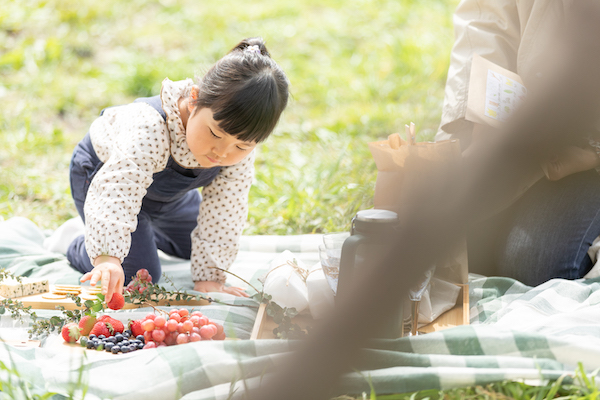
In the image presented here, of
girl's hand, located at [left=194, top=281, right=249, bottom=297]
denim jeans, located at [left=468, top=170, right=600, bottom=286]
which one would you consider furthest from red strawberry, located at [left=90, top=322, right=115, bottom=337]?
denim jeans, located at [left=468, top=170, right=600, bottom=286]

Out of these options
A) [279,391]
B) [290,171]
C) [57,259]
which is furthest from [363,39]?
[279,391]

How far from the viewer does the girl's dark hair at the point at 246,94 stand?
1.47 m

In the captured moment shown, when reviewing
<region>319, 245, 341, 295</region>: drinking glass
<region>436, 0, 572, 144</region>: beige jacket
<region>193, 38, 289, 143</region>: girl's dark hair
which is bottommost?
<region>319, 245, 341, 295</region>: drinking glass

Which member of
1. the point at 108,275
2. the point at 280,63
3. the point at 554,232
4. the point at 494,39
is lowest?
the point at 108,275

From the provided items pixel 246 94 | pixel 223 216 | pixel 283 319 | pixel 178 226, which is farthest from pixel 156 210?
pixel 283 319

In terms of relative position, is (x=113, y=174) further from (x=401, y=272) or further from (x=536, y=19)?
(x=536, y=19)

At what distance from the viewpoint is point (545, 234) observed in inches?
66.6

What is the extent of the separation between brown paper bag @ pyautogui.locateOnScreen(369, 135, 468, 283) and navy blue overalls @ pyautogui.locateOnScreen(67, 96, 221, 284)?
54 centimetres

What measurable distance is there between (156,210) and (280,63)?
2625mm

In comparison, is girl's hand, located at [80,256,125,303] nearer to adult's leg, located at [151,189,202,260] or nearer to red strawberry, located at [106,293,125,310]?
red strawberry, located at [106,293,125,310]

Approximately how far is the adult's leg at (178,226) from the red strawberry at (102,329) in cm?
77

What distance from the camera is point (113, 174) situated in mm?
1551

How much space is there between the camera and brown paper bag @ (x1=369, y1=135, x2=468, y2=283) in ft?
4.82

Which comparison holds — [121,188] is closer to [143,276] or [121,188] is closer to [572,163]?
[143,276]
